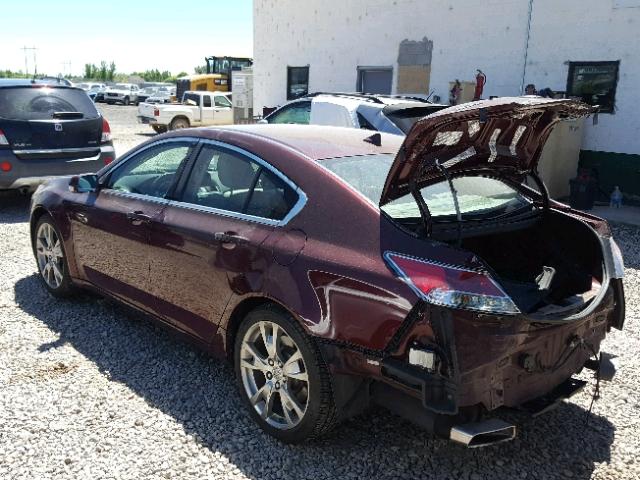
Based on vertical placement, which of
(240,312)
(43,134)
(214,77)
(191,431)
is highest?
(214,77)

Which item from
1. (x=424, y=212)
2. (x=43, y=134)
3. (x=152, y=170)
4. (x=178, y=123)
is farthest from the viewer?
(x=178, y=123)

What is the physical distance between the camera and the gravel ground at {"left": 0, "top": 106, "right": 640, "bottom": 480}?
9.30ft

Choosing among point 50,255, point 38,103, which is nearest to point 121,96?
point 38,103

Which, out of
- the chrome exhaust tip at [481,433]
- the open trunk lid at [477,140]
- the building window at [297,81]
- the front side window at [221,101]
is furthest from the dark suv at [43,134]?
the front side window at [221,101]

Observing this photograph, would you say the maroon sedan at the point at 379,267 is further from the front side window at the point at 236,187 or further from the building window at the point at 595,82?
the building window at the point at 595,82

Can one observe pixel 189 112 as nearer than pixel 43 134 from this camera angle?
No

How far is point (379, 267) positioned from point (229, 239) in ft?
3.18

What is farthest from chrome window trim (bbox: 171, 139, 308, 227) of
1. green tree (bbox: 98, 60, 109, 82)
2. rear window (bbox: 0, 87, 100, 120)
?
green tree (bbox: 98, 60, 109, 82)

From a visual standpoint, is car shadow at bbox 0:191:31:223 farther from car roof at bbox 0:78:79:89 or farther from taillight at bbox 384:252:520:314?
taillight at bbox 384:252:520:314

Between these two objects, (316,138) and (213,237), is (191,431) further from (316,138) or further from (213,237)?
(316,138)

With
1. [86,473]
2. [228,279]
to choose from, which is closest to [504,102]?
[228,279]

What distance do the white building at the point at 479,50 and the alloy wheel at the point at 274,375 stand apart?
29.3 ft

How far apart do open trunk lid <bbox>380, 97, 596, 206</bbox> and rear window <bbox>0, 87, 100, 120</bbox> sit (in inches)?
247

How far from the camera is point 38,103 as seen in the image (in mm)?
7570
